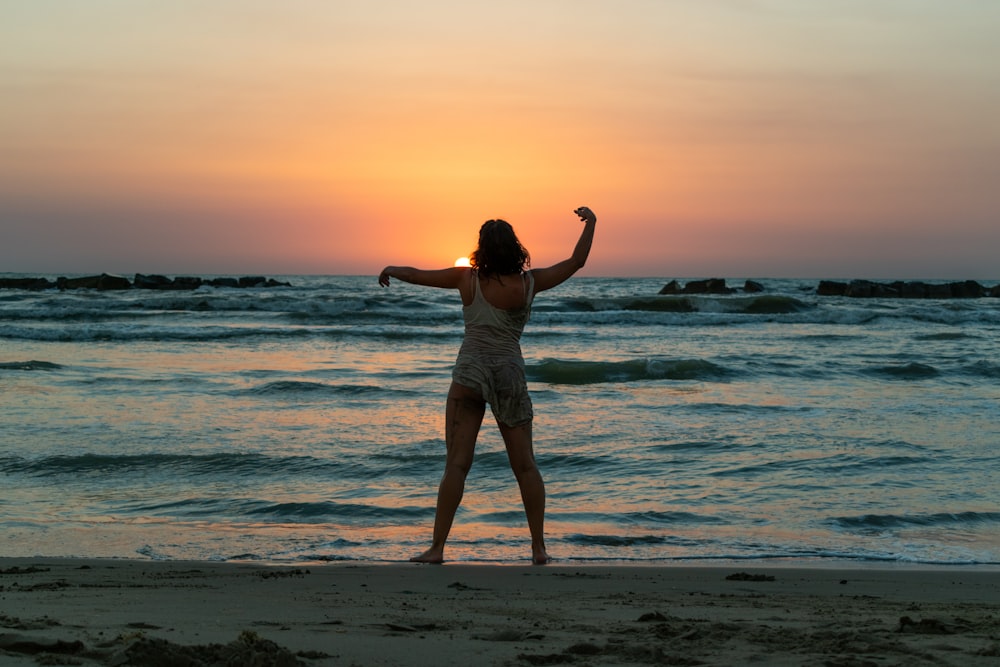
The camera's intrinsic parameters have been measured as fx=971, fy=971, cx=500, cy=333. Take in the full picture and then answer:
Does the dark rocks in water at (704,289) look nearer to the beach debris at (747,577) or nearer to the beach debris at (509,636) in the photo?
the beach debris at (747,577)

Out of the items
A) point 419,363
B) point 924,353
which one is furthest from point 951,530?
point 924,353

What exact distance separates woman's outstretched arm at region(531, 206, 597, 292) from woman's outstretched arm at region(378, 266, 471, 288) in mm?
414

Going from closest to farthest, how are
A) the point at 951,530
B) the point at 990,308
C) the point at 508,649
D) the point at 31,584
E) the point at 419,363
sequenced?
the point at 508,649 < the point at 31,584 < the point at 951,530 < the point at 419,363 < the point at 990,308

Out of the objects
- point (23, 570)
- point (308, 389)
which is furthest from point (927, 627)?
point (308, 389)

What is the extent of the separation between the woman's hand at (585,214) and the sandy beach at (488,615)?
1.88 m

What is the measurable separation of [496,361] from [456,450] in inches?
22.3

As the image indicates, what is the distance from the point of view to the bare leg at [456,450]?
17.7 ft

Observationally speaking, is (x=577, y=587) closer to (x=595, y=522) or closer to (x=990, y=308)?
(x=595, y=522)

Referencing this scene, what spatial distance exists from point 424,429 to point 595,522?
3899mm

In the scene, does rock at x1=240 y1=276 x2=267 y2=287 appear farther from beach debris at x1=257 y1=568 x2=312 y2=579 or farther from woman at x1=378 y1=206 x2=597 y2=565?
beach debris at x1=257 y1=568 x2=312 y2=579

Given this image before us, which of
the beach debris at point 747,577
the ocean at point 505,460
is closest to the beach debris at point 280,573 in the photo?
the ocean at point 505,460

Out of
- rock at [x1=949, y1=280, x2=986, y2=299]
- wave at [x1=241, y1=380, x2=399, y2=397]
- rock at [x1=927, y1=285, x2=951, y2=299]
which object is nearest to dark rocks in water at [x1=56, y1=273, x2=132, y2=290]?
wave at [x1=241, y1=380, x2=399, y2=397]

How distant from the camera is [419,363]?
18031mm

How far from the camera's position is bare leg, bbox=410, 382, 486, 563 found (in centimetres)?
539
